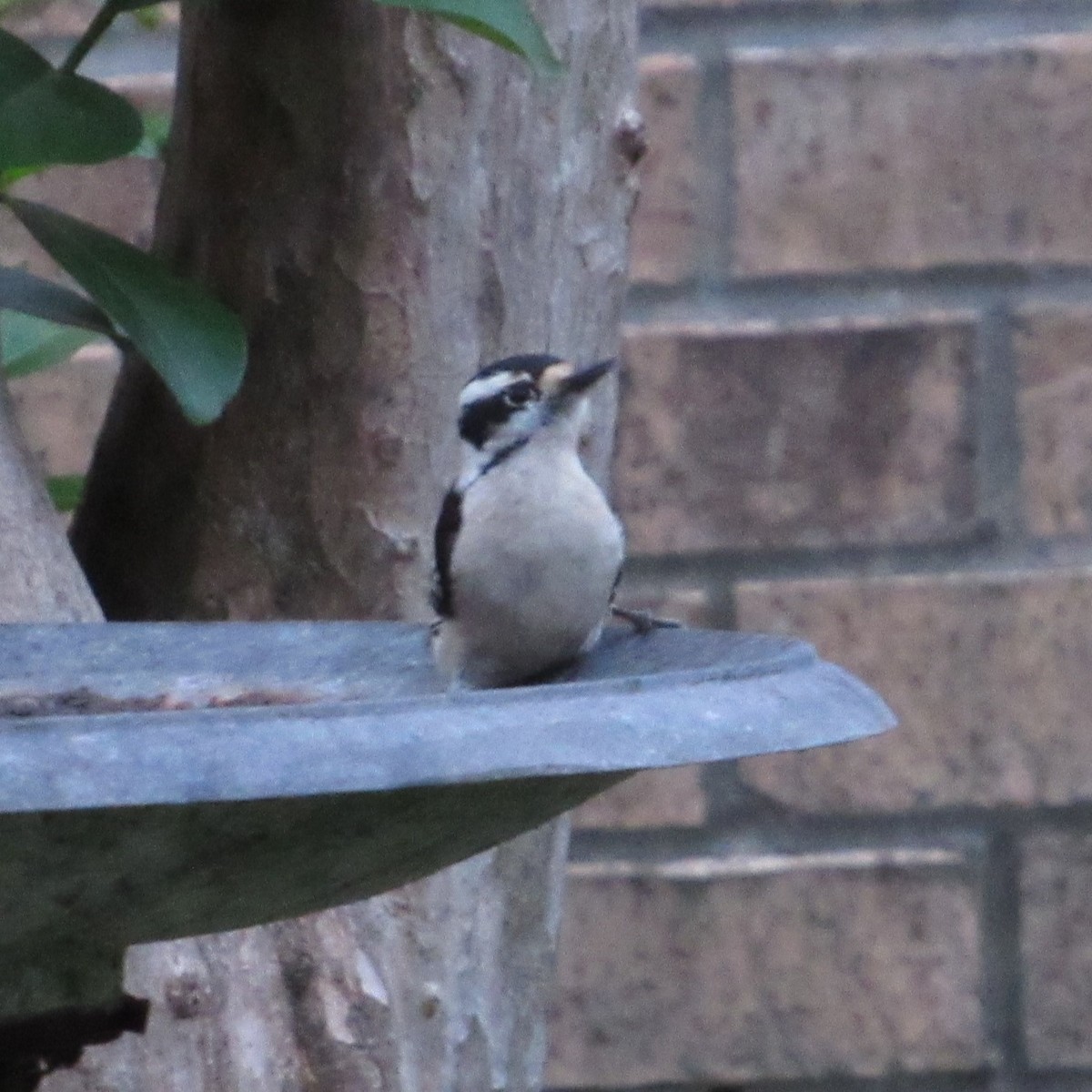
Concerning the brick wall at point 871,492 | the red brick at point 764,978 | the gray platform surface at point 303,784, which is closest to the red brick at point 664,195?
the brick wall at point 871,492

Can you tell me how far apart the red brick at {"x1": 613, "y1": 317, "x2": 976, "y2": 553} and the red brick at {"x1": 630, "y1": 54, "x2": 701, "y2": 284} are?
0.17 ft

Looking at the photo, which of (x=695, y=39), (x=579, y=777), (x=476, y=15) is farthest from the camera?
(x=695, y=39)

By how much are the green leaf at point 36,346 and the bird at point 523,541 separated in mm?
324

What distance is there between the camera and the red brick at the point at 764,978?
5.68ft

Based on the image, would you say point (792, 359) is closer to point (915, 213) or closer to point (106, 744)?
point (915, 213)

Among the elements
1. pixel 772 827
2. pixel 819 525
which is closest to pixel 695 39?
pixel 819 525

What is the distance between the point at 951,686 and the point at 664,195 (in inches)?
18.0

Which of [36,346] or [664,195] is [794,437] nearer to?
[664,195]

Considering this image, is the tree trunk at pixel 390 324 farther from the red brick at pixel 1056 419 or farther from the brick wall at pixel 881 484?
the red brick at pixel 1056 419

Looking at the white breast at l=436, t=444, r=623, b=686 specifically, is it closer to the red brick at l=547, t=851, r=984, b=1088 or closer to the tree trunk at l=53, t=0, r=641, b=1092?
the tree trunk at l=53, t=0, r=641, b=1092

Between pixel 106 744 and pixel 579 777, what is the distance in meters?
0.18

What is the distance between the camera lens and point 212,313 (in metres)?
1.27

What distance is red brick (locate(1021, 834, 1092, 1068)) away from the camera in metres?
1.71

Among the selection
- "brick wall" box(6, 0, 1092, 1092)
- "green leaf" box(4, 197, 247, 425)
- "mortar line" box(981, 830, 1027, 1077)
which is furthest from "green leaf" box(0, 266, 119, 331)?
"mortar line" box(981, 830, 1027, 1077)
